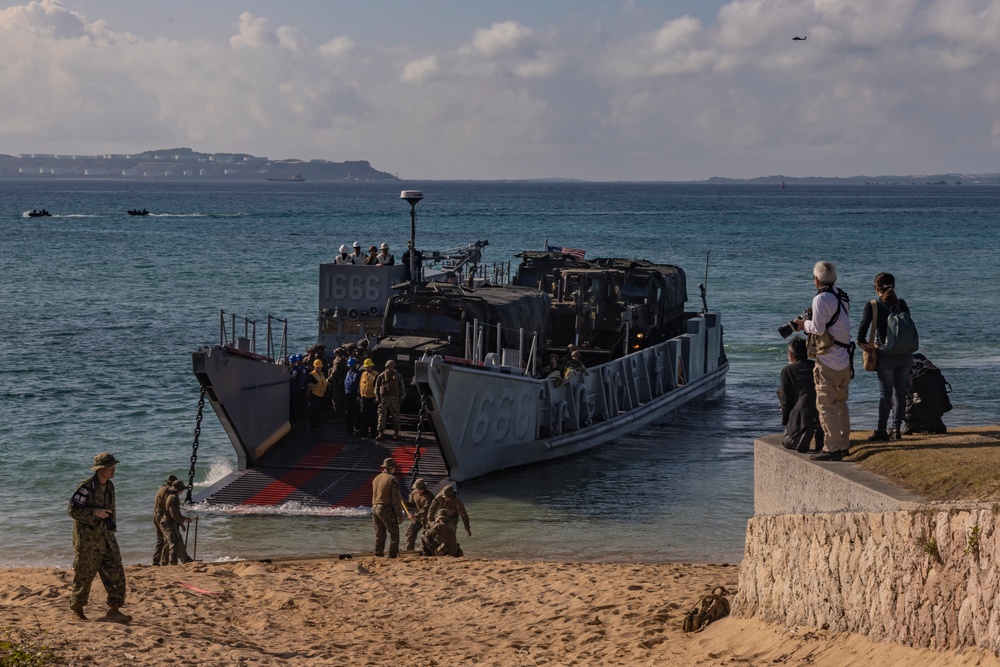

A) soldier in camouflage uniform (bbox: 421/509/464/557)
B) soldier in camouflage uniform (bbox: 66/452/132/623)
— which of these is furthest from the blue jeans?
soldier in camouflage uniform (bbox: 66/452/132/623)

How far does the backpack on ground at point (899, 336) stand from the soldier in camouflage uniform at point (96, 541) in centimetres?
685

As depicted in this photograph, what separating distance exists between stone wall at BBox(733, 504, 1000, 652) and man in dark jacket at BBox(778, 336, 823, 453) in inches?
74.9

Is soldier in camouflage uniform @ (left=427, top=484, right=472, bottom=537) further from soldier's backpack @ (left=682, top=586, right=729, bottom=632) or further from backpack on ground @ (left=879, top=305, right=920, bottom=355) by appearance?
backpack on ground @ (left=879, top=305, right=920, bottom=355)

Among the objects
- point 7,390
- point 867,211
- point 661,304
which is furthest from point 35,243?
point 867,211

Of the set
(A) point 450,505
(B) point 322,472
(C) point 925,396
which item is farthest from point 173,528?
(C) point 925,396

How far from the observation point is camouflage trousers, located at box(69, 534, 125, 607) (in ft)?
35.7

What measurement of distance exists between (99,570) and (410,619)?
9.67 ft

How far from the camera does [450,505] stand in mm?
14969

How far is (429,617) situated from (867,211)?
18643 centimetres

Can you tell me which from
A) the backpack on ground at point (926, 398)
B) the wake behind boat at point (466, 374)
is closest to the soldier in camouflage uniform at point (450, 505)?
the wake behind boat at point (466, 374)

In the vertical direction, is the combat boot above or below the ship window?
below

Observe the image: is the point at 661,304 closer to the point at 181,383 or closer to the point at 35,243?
the point at 181,383

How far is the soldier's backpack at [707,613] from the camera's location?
1013 centimetres

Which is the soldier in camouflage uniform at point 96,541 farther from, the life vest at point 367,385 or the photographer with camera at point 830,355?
the life vest at point 367,385
